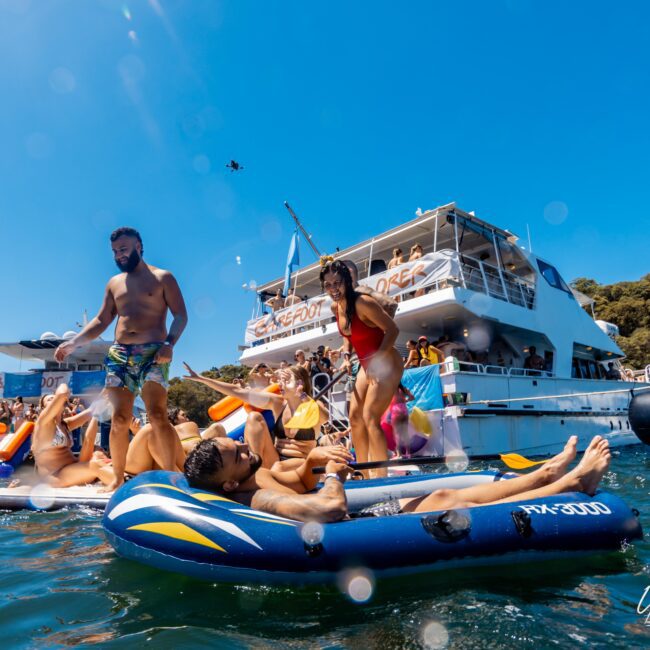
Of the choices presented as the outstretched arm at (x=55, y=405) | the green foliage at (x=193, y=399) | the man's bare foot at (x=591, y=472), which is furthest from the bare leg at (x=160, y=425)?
Result: the green foliage at (x=193, y=399)

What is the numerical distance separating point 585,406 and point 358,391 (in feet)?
26.8

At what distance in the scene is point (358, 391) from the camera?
464cm

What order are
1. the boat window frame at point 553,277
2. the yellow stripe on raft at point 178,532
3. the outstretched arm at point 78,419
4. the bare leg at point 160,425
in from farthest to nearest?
the boat window frame at point 553,277 < the outstretched arm at point 78,419 < the bare leg at point 160,425 < the yellow stripe on raft at point 178,532

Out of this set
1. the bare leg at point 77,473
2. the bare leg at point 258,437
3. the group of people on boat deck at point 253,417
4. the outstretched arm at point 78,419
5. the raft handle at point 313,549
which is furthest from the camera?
the outstretched arm at point 78,419

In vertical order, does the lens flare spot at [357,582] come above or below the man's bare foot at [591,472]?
below

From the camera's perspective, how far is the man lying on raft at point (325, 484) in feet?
8.59

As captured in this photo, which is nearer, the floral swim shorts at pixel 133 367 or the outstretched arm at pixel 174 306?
the floral swim shorts at pixel 133 367

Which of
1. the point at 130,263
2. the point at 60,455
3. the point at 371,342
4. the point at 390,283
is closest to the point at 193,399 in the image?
the point at 390,283

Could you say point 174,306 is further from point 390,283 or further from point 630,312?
point 630,312

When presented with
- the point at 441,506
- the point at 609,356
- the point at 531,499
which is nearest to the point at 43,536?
the point at 441,506

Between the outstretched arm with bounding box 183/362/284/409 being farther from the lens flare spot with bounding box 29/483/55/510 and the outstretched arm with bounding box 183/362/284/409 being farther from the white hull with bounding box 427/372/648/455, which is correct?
the white hull with bounding box 427/372/648/455

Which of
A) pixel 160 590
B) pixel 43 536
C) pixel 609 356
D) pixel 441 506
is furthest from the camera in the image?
pixel 609 356

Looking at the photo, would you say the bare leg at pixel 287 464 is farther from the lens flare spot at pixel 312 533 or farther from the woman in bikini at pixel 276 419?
the lens flare spot at pixel 312 533

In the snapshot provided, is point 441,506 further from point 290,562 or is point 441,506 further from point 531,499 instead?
point 290,562
